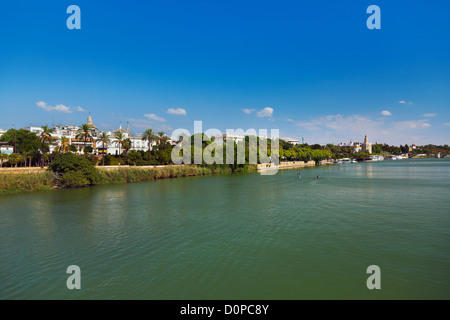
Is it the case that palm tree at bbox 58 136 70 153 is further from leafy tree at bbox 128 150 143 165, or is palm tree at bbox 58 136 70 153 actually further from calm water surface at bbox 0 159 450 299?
calm water surface at bbox 0 159 450 299

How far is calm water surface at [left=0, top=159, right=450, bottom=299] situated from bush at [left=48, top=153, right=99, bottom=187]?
17.9 m

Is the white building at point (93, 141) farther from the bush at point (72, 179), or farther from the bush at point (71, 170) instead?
the bush at point (72, 179)

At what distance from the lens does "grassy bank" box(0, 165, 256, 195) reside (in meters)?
38.1

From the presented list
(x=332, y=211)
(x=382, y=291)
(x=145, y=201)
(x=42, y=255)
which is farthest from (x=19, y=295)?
(x=332, y=211)

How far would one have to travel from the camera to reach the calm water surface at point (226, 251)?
10.8 metres

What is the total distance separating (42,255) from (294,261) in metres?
13.7

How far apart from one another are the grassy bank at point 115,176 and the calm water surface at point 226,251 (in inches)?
592

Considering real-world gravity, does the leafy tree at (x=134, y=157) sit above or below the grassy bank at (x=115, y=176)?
above

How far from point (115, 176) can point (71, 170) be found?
8.88 meters

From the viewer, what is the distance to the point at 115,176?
51906mm

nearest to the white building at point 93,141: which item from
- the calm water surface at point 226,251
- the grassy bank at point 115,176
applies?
the grassy bank at point 115,176

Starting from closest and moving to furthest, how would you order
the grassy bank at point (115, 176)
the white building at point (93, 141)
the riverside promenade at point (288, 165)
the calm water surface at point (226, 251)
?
1. the calm water surface at point (226, 251)
2. the grassy bank at point (115, 176)
3. the riverside promenade at point (288, 165)
4. the white building at point (93, 141)

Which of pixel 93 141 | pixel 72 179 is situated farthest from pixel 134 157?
pixel 72 179
